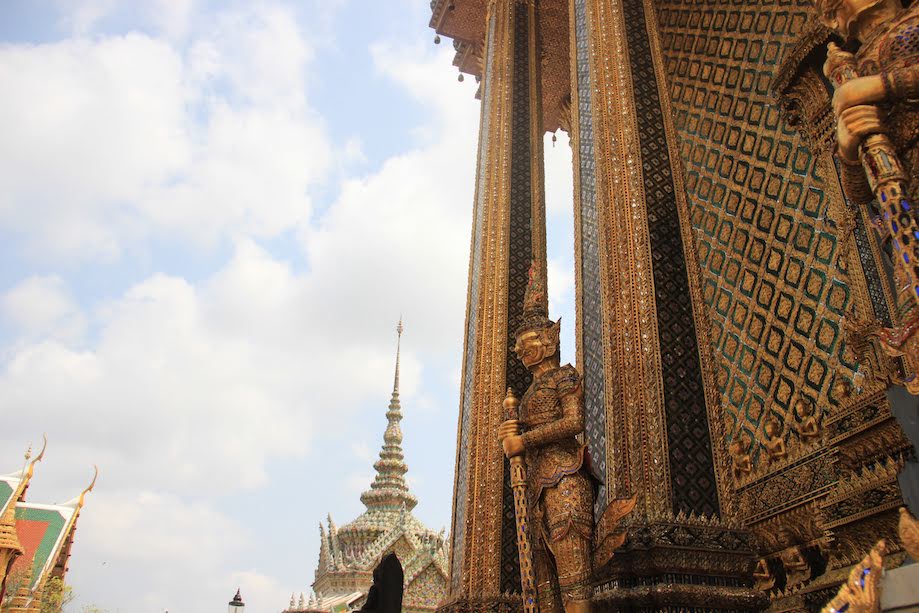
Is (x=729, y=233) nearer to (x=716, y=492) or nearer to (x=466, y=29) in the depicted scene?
(x=716, y=492)

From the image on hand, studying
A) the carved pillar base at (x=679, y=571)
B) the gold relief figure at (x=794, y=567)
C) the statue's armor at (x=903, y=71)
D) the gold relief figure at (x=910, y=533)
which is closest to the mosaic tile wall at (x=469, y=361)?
the gold relief figure at (x=794, y=567)

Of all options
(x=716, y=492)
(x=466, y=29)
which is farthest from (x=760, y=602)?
(x=466, y=29)

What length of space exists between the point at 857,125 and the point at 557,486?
2.20m

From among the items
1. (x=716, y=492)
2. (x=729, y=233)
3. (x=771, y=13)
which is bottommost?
(x=716, y=492)

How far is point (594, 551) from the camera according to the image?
11.6ft

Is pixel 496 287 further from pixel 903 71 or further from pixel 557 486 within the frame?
pixel 903 71

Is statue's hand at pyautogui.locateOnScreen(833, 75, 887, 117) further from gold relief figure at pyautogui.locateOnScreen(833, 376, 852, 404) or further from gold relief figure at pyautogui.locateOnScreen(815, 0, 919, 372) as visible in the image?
gold relief figure at pyautogui.locateOnScreen(833, 376, 852, 404)

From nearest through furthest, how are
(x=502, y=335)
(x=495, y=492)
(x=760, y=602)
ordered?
Result: (x=760, y=602) < (x=495, y=492) < (x=502, y=335)

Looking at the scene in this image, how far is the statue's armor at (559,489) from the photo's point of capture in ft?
11.5

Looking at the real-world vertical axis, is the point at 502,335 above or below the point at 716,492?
above

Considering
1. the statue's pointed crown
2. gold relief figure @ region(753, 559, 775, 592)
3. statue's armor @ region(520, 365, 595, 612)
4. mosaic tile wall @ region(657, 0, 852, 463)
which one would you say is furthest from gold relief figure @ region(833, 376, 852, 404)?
the statue's pointed crown

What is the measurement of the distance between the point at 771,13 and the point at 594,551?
4.85m

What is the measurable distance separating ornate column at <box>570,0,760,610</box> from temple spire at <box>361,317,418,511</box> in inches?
460

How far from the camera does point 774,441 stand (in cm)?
498
